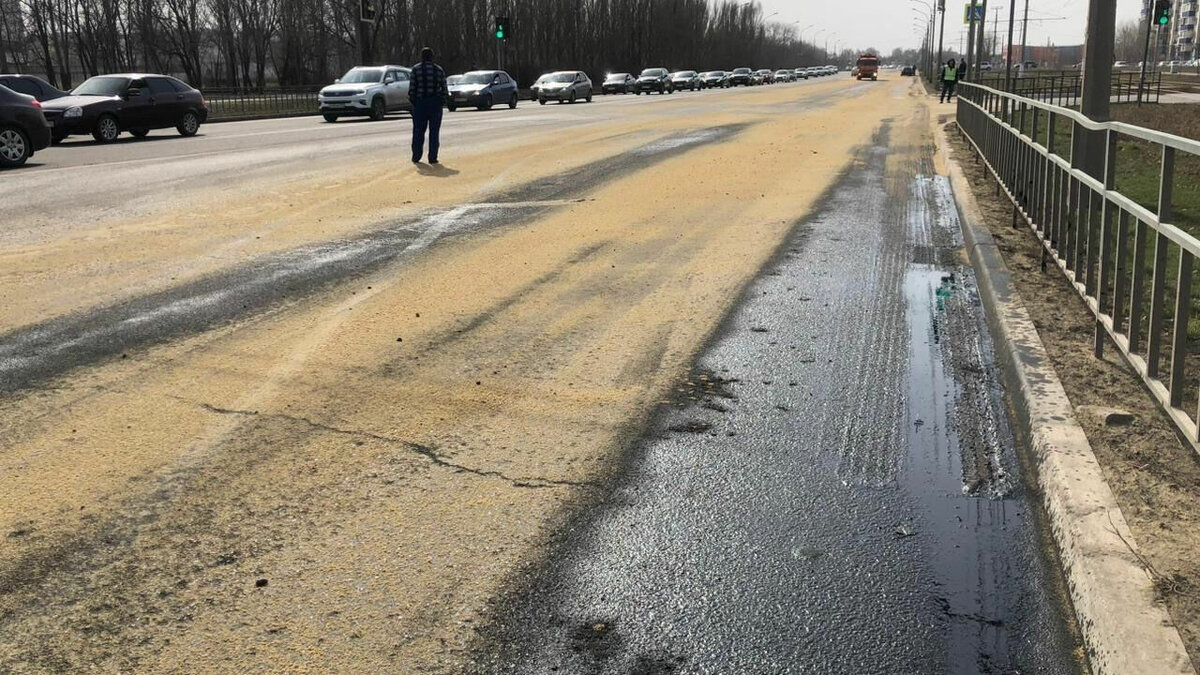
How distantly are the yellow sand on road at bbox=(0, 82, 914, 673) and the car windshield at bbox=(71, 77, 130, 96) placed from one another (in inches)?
694

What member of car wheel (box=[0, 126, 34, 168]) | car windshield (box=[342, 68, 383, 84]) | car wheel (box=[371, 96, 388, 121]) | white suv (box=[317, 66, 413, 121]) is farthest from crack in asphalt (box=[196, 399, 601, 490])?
car windshield (box=[342, 68, 383, 84])

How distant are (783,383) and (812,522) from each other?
1.77 metres

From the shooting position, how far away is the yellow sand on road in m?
3.30

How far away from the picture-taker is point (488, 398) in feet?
18.0

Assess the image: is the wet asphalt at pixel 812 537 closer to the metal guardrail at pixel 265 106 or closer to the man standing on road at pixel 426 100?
the man standing on road at pixel 426 100

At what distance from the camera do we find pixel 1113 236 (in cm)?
663

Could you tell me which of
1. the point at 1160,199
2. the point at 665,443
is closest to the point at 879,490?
the point at 665,443

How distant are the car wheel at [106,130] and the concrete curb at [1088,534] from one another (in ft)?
73.7

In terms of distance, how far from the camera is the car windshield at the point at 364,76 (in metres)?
33.2

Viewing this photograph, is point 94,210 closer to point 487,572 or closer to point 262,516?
point 262,516

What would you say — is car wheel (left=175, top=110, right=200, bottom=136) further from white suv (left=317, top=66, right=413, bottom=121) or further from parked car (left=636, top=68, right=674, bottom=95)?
parked car (left=636, top=68, right=674, bottom=95)

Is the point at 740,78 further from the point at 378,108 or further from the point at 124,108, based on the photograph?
the point at 124,108

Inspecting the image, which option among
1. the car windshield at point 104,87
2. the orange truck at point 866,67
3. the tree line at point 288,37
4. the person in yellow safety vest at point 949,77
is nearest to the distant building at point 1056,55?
the orange truck at point 866,67

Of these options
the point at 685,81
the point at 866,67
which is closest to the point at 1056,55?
the point at 866,67
